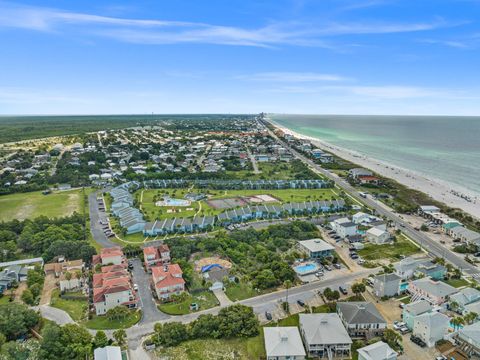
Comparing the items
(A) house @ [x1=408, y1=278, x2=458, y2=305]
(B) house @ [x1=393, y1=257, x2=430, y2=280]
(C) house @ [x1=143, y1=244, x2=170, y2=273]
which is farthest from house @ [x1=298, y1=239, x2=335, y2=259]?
(C) house @ [x1=143, y1=244, x2=170, y2=273]

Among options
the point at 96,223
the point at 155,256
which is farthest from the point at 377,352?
the point at 96,223

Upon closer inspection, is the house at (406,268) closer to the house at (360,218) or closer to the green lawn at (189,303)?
the house at (360,218)

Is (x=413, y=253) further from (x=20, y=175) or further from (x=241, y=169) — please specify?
(x=20, y=175)

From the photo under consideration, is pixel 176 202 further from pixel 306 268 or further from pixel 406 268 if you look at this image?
pixel 406 268

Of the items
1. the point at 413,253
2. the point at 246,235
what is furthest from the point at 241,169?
the point at 413,253

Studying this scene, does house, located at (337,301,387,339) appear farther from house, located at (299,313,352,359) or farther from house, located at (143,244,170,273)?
house, located at (143,244,170,273)
